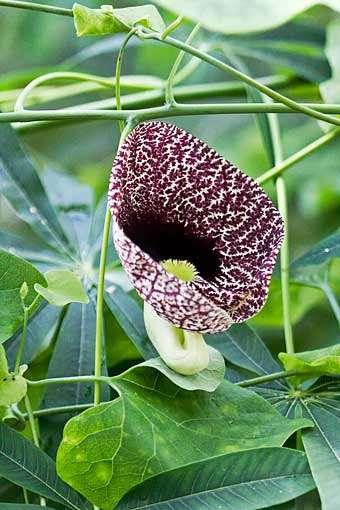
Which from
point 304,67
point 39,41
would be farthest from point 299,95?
point 39,41

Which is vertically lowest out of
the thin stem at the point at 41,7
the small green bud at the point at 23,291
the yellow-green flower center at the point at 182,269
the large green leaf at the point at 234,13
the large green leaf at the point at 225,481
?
the large green leaf at the point at 225,481

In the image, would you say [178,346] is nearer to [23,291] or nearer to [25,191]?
[23,291]

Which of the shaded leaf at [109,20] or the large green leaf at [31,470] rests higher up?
the shaded leaf at [109,20]

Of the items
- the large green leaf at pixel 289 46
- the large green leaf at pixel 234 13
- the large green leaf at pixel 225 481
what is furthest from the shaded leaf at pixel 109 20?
the large green leaf at pixel 289 46

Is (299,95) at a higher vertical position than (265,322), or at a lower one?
higher

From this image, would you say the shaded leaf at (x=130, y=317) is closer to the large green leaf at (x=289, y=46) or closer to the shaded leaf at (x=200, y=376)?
the shaded leaf at (x=200, y=376)

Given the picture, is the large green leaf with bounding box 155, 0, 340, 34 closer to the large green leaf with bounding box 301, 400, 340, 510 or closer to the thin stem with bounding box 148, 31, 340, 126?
the thin stem with bounding box 148, 31, 340, 126

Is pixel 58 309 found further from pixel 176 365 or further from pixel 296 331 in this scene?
pixel 296 331
